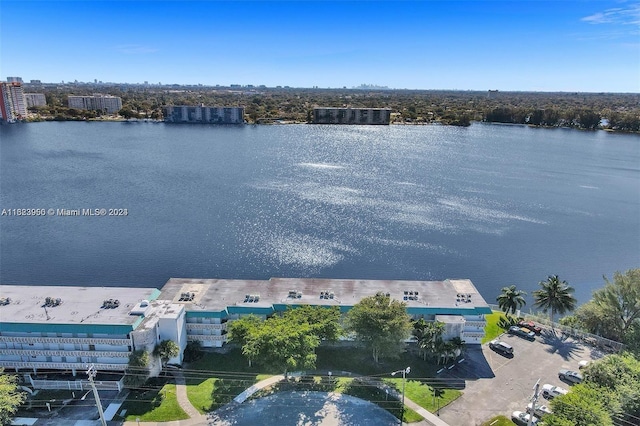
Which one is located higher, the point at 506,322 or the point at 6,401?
the point at 6,401

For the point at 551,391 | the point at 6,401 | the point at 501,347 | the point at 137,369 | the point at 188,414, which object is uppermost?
the point at 6,401

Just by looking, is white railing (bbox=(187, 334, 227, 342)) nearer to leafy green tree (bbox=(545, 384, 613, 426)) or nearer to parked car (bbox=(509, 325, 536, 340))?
leafy green tree (bbox=(545, 384, 613, 426))

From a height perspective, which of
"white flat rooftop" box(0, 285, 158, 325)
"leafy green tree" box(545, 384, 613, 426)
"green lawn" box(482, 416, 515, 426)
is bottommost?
"green lawn" box(482, 416, 515, 426)

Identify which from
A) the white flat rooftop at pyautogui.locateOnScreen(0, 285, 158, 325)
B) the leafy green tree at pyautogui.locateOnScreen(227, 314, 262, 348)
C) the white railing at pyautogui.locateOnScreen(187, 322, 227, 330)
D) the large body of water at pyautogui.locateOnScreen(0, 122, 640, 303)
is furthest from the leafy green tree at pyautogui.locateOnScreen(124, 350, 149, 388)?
the large body of water at pyautogui.locateOnScreen(0, 122, 640, 303)

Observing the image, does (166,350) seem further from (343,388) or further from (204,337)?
(343,388)

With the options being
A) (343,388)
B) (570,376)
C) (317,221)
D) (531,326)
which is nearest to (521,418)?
(570,376)

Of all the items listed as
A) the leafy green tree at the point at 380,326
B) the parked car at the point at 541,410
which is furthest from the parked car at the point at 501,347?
the leafy green tree at the point at 380,326

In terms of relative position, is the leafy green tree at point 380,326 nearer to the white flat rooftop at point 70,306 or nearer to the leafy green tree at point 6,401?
the white flat rooftop at point 70,306
